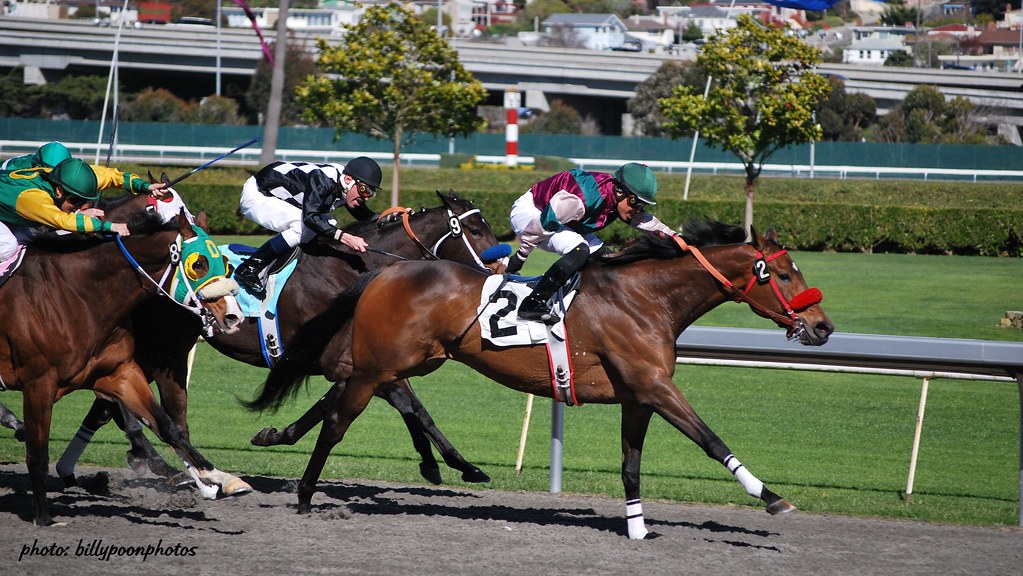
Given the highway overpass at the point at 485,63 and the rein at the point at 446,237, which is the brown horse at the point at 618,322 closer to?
the rein at the point at 446,237

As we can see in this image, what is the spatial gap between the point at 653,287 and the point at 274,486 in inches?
103

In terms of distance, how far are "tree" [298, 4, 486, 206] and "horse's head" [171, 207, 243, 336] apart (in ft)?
66.6

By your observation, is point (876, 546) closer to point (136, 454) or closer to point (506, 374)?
point (506, 374)

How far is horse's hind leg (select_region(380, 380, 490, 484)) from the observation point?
21.0 ft

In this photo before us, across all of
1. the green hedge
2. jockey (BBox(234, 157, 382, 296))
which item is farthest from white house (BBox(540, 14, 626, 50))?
jockey (BBox(234, 157, 382, 296))

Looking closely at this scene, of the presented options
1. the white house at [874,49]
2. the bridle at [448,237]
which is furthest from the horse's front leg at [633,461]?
the white house at [874,49]

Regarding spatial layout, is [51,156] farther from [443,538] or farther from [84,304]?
[443,538]

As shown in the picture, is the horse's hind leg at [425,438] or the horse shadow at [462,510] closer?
the horse shadow at [462,510]

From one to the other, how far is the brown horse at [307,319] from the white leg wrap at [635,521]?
1297mm

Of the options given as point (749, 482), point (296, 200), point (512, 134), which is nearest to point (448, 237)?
point (296, 200)

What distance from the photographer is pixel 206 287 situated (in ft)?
17.8

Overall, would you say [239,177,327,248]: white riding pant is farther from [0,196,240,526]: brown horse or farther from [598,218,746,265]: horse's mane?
[598,218,746,265]: horse's mane

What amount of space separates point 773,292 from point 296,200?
2.95m

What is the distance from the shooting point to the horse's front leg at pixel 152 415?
5.53 metres
